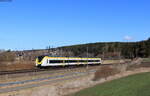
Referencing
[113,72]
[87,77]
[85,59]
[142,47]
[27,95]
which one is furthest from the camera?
[142,47]

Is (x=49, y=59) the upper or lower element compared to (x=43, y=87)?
upper

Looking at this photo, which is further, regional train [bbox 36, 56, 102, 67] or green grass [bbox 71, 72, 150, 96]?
regional train [bbox 36, 56, 102, 67]

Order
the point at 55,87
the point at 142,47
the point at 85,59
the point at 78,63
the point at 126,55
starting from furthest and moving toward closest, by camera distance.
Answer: the point at 126,55 < the point at 142,47 < the point at 85,59 < the point at 78,63 < the point at 55,87

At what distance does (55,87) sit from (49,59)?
2040cm

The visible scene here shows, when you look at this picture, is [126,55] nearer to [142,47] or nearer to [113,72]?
[142,47]

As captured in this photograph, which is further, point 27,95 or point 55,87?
point 55,87

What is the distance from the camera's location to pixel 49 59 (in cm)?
4406

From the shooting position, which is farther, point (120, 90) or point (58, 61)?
point (58, 61)

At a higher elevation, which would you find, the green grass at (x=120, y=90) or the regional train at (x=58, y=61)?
the regional train at (x=58, y=61)

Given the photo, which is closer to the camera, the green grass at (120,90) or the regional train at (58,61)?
the green grass at (120,90)

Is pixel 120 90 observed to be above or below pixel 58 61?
below

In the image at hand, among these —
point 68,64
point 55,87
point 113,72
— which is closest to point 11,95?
point 55,87

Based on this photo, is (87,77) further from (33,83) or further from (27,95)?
(27,95)

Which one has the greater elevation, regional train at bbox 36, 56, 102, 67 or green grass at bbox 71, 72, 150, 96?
regional train at bbox 36, 56, 102, 67
